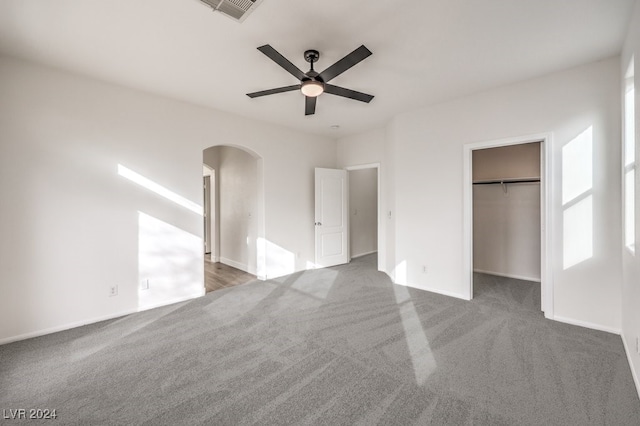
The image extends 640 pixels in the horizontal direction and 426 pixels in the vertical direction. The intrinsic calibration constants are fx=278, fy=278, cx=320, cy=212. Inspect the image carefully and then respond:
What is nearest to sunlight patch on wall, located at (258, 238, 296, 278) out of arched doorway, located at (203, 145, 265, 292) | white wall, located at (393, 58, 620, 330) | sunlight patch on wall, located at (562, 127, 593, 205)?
arched doorway, located at (203, 145, 265, 292)

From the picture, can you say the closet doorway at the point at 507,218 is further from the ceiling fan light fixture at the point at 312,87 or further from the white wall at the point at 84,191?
the white wall at the point at 84,191

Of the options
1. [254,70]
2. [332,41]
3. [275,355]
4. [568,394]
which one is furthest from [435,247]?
[254,70]

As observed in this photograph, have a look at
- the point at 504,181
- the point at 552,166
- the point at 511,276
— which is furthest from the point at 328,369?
the point at 504,181

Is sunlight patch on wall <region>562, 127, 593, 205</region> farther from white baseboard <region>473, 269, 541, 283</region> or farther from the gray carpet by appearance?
white baseboard <region>473, 269, 541, 283</region>

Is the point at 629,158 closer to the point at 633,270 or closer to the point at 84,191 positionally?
the point at 633,270

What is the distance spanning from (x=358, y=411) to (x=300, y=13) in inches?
112

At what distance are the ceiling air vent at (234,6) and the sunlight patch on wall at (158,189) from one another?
92.3 inches

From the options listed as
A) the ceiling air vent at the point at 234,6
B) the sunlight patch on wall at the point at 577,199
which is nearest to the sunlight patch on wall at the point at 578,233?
the sunlight patch on wall at the point at 577,199

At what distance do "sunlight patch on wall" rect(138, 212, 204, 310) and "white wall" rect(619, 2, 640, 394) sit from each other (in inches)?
177

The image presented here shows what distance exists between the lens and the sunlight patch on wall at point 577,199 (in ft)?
9.52

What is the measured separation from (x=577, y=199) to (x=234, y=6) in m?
3.72

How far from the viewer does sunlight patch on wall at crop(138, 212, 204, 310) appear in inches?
139

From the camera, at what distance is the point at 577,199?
2961mm

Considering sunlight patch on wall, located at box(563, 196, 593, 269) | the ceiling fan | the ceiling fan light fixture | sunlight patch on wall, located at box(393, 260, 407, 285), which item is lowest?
sunlight patch on wall, located at box(393, 260, 407, 285)
